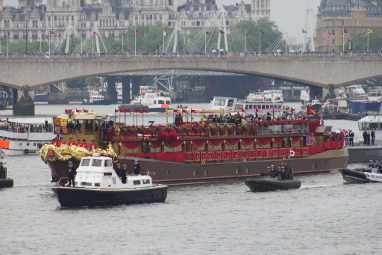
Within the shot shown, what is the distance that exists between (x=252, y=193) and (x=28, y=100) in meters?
81.3

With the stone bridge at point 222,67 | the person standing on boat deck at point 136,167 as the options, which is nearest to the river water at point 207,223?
the person standing on boat deck at point 136,167

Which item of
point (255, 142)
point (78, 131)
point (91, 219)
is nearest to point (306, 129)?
point (255, 142)

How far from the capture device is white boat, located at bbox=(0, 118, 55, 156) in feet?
269

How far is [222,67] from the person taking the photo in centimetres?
13312

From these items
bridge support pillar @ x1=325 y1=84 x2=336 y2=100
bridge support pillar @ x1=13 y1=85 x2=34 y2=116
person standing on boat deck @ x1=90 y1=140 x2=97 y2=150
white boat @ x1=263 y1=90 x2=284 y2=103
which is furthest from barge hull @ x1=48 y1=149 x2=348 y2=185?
bridge support pillar @ x1=13 y1=85 x2=34 y2=116

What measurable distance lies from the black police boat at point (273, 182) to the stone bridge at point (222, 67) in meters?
78.6

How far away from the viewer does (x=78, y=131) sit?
53.4 metres

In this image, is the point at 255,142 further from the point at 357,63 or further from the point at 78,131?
the point at 357,63

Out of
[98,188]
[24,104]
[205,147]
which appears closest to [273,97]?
[24,104]

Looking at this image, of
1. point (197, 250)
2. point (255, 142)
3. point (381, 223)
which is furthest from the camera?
point (255, 142)

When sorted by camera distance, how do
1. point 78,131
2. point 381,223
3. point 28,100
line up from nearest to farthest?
point 381,223
point 78,131
point 28,100

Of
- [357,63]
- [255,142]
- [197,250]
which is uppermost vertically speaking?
[357,63]

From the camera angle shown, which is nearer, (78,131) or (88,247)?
(88,247)

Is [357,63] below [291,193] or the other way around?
the other way around
